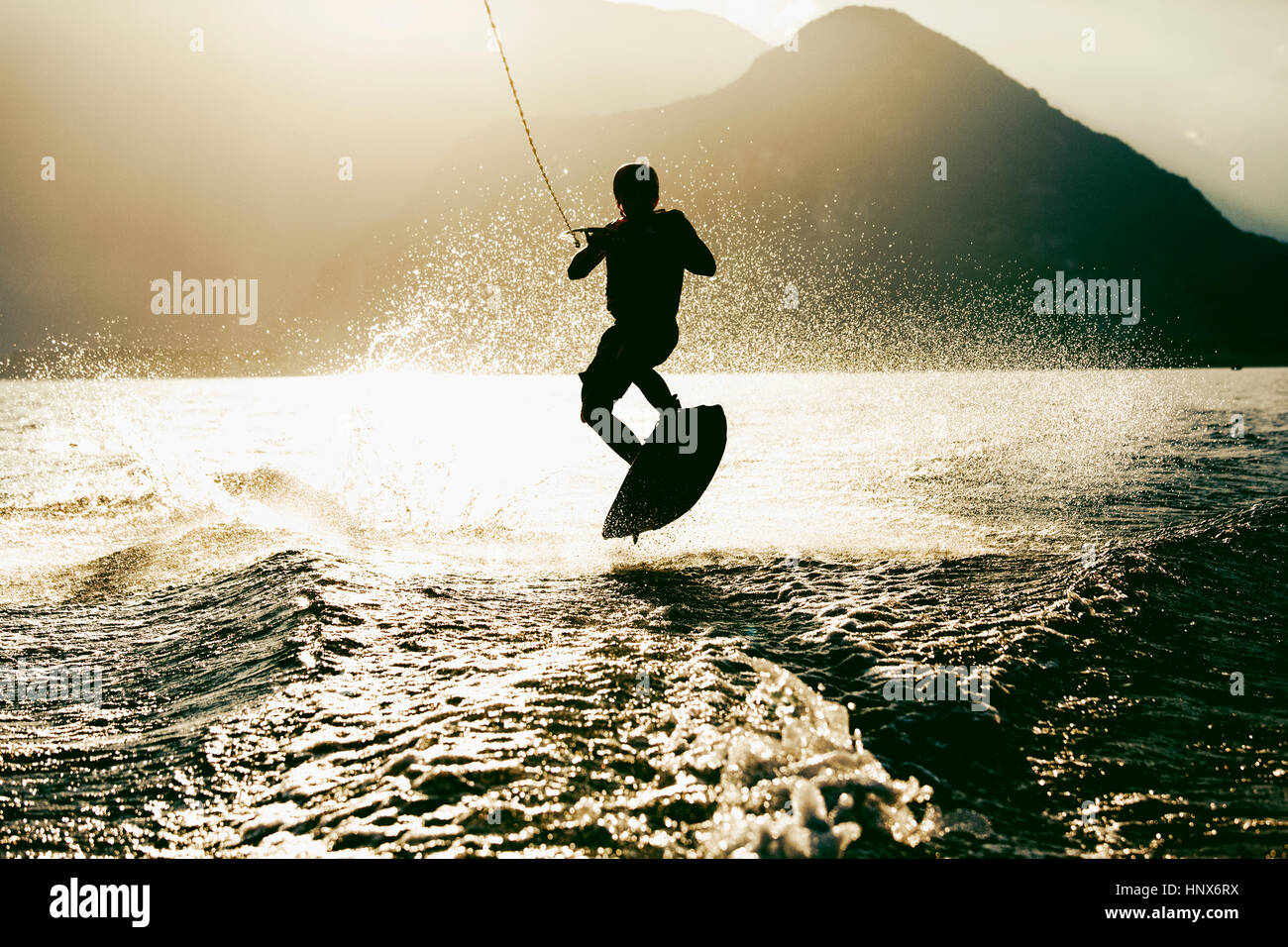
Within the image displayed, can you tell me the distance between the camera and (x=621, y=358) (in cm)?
684

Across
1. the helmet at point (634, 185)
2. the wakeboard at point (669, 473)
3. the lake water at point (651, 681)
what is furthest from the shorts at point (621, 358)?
the lake water at point (651, 681)

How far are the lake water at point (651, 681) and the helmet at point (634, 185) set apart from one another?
2.96m

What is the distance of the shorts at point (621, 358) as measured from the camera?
679 centimetres

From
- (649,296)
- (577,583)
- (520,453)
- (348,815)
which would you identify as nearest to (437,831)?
(348,815)

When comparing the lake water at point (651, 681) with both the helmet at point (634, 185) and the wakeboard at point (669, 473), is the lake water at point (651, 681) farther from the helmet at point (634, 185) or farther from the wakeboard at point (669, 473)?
the helmet at point (634, 185)

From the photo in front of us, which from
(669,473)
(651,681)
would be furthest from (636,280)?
(651,681)

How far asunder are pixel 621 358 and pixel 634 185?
1.41 metres

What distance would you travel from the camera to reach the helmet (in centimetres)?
656

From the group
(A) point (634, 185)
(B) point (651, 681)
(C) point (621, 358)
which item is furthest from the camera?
(C) point (621, 358)

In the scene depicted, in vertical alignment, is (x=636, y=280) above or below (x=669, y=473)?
above

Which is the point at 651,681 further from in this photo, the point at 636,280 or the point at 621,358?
the point at 636,280

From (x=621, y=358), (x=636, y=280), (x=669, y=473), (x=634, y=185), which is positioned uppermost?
(x=634, y=185)
